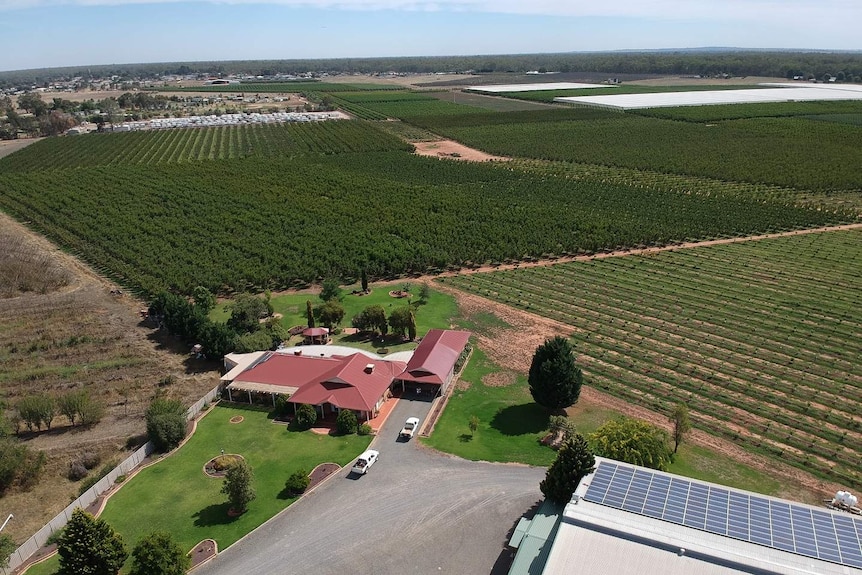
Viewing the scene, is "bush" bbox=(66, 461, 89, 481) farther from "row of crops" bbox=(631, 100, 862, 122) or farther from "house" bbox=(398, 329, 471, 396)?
"row of crops" bbox=(631, 100, 862, 122)

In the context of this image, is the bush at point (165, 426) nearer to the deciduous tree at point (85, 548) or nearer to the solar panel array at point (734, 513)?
the deciduous tree at point (85, 548)

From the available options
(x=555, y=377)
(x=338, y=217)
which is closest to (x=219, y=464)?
(x=555, y=377)

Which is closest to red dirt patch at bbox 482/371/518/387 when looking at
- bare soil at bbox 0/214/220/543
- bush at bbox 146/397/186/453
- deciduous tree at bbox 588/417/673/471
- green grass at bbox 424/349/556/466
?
green grass at bbox 424/349/556/466

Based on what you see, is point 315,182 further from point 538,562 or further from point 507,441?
point 538,562

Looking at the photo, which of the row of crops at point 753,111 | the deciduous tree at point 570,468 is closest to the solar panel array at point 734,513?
the deciduous tree at point 570,468

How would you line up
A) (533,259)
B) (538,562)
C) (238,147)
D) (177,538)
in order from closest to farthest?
(538,562)
(177,538)
(533,259)
(238,147)

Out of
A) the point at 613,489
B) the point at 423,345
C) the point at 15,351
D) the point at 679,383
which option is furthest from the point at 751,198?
the point at 15,351
